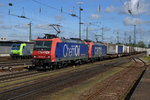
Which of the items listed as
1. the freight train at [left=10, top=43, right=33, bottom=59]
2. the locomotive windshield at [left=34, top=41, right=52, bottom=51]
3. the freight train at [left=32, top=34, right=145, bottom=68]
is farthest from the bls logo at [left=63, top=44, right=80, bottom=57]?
the freight train at [left=10, top=43, right=33, bottom=59]

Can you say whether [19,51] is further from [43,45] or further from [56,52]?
[56,52]

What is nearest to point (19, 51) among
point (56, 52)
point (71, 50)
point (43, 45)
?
point (71, 50)

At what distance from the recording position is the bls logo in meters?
23.1

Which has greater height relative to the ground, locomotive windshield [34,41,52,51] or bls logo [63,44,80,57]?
locomotive windshield [34,41,52,51]

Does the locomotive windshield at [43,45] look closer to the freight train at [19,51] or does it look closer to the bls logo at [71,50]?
the bls logo at [71,50]

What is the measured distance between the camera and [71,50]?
2475cm

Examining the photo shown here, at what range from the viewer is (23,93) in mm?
10891

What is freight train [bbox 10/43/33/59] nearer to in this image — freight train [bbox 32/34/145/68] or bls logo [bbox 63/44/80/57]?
freight train [bbox 32/34/145/68]

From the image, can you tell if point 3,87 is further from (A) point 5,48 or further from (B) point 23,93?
(A) point 5,48

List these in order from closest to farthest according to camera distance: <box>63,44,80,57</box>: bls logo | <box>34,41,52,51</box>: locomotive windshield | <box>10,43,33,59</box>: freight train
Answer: <box>34,41,52,51</box>: locomotive windshield < <box>63,44,80,57</box>: bls logo < <box>10,43,33,59</box>: freight train

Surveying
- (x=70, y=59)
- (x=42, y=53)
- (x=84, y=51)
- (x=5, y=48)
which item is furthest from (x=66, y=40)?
(x=5, y=48)

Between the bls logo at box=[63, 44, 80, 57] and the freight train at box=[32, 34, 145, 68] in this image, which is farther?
the bls logo at box=[63, 44, 80, 57]

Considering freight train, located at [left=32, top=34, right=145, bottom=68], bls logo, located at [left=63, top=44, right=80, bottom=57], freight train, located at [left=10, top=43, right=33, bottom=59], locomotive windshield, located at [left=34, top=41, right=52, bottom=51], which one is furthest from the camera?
freight train, located at [left=10, top=43, right=33, bottom=59]

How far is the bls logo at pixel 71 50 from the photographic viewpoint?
23083 millimetres
